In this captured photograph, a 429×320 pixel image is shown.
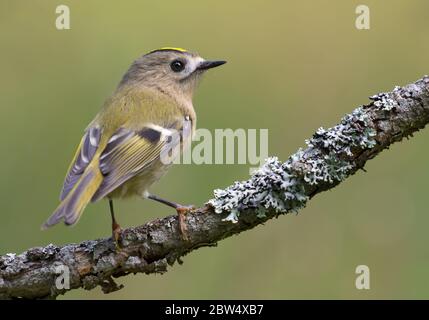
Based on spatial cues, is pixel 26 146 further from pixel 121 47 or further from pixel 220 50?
pixel 220 50

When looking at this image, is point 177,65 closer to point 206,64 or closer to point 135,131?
point 206,64

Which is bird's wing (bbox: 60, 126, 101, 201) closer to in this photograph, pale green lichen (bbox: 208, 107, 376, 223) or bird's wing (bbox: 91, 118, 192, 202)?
bird's wing (bbox: 91, 118, 192, 202)

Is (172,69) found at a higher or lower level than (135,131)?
higher

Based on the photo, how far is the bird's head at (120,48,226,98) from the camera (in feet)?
13.1

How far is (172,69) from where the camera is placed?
4031 mm

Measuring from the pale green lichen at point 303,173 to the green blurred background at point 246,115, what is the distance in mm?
1225

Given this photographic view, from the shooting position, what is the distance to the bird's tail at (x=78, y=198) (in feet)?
8.53

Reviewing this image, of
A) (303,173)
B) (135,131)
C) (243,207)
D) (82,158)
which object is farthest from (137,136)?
(303,173)

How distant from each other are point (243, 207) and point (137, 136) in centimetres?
84

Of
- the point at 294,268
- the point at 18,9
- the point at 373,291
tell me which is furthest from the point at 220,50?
the point at 373,291

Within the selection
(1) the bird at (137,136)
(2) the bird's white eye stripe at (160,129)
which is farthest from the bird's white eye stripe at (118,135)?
(2) the bird's white eye stripe at (160,129)

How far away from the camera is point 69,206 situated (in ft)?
8.84

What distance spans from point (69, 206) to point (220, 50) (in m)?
2.43

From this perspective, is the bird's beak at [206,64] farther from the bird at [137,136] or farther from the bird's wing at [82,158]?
the bird's wing at [82,158]
